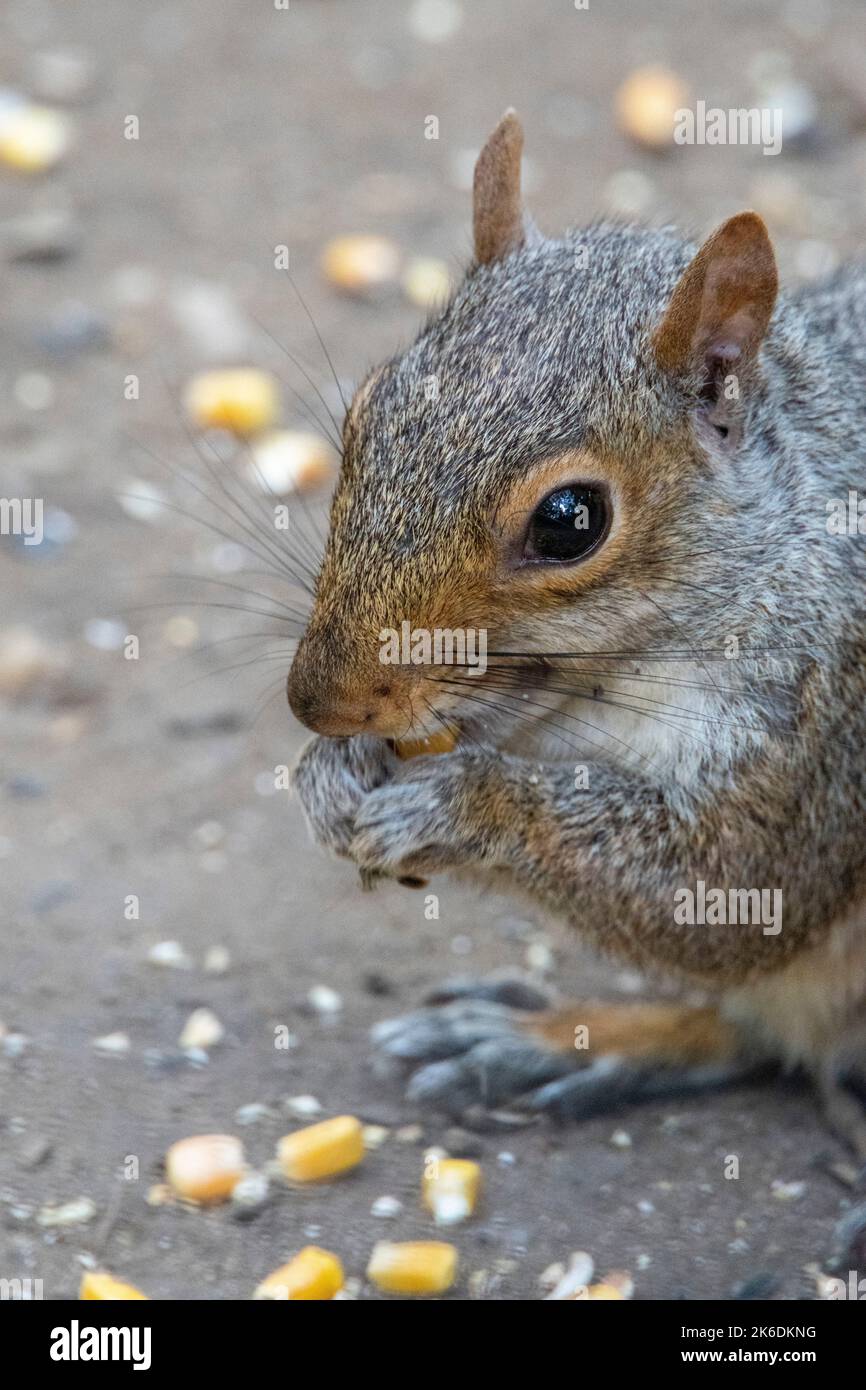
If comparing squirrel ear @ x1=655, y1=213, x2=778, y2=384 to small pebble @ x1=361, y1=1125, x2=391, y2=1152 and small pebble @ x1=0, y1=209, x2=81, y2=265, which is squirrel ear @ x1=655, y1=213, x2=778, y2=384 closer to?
small pebble @ x1=361, y1=1125, x2=391, y2=1152

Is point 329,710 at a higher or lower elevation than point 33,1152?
higher

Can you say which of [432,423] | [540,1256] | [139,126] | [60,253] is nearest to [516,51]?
[139,126]

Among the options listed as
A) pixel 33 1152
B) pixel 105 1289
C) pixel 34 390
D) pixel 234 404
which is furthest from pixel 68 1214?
pixel 34 390

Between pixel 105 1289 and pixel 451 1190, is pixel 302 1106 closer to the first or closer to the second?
pixel 451 1190

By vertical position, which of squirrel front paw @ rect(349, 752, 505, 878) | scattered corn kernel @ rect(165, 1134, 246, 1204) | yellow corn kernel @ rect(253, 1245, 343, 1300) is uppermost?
squirrel front paw @ rect(349, 752, 505, 878)

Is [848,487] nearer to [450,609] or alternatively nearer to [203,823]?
[450,609]

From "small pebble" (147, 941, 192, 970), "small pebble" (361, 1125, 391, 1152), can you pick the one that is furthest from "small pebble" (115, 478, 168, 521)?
"small pebble" (361, 1125, 391, 1152)

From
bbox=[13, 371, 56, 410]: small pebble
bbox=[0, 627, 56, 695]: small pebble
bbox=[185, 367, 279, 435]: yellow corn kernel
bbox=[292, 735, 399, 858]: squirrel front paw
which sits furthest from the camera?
bbox=[13, 371, 56, 410]: small pebble
